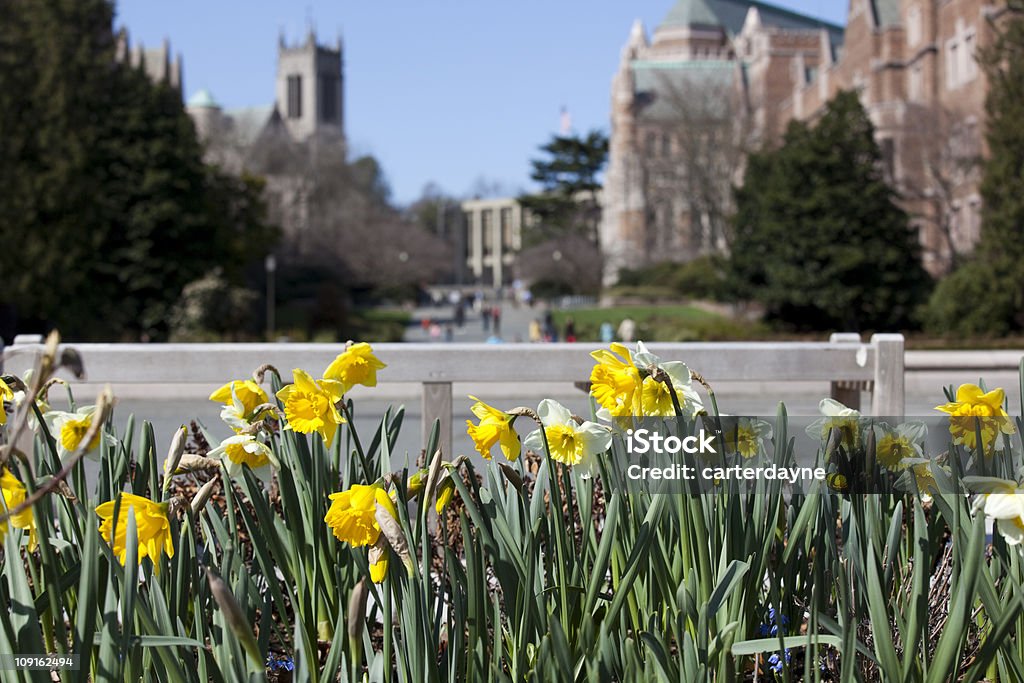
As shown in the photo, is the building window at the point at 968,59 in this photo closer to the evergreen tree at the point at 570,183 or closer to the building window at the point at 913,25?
the building window at the point at 913,25

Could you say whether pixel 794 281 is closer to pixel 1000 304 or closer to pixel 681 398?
pixel 1000 304

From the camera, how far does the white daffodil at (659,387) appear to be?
106 inches

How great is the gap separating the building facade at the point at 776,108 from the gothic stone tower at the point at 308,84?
54.8 metres

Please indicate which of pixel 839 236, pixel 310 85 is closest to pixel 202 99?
pixel 310 85

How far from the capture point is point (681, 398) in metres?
2.76

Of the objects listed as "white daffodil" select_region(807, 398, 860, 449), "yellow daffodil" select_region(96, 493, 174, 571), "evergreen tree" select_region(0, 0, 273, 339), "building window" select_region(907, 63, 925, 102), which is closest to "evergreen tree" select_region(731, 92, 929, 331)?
"building window" select_region(907, 63, 925, 102)

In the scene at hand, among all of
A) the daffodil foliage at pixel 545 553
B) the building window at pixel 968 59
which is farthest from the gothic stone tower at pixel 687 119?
the daffodil foliage at pixel 545 553

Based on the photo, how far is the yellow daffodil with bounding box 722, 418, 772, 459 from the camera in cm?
277

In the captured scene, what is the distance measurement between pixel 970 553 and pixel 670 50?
102 m

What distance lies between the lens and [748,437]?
2.79 meters

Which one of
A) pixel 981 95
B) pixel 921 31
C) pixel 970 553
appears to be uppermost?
pixel 921 31

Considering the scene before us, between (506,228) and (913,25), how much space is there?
112 meters

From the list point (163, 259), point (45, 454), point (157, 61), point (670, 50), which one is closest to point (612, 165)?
point (670, 50)

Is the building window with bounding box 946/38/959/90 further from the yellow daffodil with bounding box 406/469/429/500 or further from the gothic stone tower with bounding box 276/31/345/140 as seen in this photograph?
the gothic stone tower with bounding box 276/31/345/140
